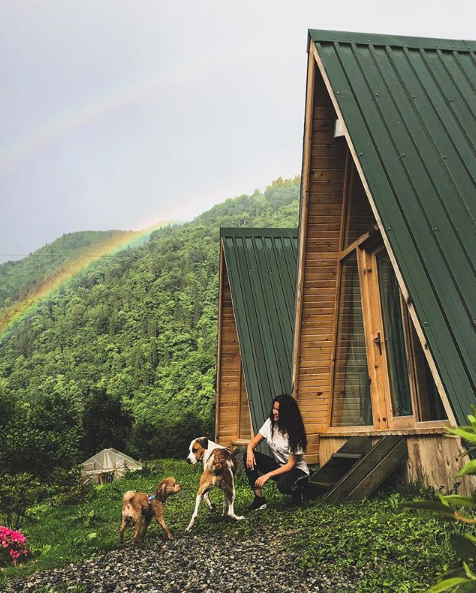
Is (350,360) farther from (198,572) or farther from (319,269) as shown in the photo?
(198,572)

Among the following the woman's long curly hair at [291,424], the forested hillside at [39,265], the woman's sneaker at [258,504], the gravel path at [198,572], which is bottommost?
the gravel path at [198,572]

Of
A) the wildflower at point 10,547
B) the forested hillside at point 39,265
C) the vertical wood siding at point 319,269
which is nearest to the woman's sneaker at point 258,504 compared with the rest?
the wildflower at point 10,547

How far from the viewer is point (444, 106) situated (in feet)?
24.9

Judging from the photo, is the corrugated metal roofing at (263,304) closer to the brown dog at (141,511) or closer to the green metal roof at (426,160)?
the brown dog at (141,511)

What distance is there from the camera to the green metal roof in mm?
5773

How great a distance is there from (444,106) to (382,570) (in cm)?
510

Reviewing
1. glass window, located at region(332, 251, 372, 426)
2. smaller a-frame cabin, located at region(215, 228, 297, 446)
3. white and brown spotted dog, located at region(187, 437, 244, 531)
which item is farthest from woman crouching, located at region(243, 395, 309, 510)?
smaller a-frame cabin, located at region(215, 228, 297, 446)

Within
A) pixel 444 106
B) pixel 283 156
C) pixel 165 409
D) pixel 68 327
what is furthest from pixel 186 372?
pixel 283 156

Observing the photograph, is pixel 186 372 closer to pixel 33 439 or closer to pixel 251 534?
pixel 33 439

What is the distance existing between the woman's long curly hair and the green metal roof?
2.47 metres

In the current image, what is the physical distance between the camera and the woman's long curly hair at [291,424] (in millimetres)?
7699

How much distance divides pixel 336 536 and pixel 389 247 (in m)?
2.49

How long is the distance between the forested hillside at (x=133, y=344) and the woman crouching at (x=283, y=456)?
78.1ft

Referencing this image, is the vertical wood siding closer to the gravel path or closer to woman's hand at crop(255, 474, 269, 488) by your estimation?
woman's hand at crop(255, 474, 269, 488)
